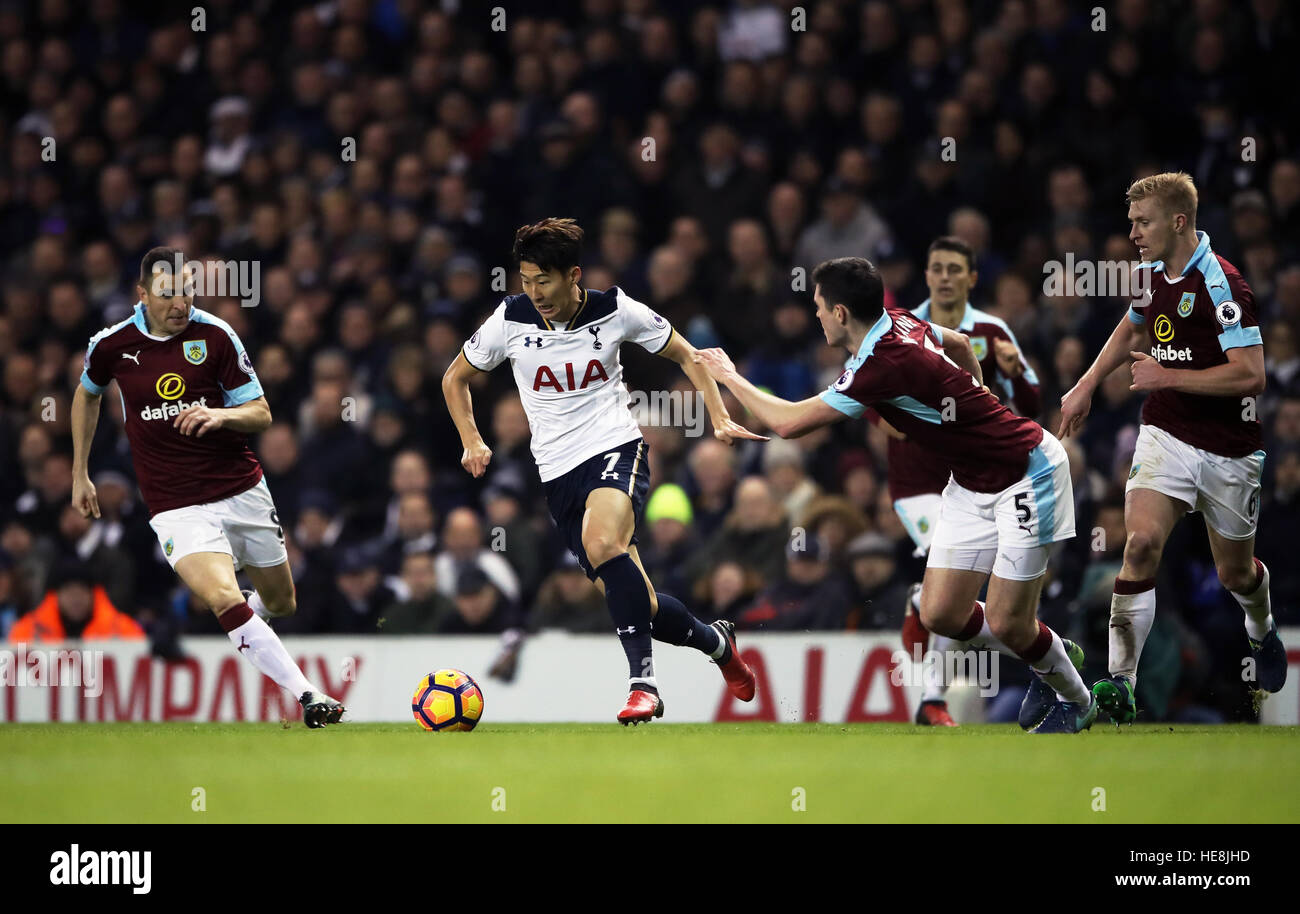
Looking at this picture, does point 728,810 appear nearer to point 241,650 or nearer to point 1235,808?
point 1235,808

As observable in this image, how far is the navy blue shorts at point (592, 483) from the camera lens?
356 inches

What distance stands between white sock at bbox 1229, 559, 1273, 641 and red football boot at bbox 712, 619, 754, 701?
2575 mm

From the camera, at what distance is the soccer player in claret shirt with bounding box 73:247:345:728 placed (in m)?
9.35

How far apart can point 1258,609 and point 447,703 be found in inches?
167

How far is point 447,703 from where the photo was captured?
925cm

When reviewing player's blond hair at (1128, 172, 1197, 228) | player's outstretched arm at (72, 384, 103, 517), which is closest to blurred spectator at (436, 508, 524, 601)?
player's outstretched arm at (72, 384, 103, 517)

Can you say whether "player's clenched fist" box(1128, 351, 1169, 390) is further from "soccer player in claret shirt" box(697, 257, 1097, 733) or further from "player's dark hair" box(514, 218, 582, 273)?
"player's dark hair" box(514, 218, 582, 273)

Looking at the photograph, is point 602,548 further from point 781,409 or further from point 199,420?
point 199,420

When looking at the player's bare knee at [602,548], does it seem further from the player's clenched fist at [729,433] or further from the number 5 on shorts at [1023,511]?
the number 5 on shorts at [1023,511]

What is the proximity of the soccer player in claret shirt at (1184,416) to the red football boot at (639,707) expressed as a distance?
2.25 meters

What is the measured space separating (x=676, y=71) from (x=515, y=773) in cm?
1082

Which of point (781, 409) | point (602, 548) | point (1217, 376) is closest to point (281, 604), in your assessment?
point (602, 548)

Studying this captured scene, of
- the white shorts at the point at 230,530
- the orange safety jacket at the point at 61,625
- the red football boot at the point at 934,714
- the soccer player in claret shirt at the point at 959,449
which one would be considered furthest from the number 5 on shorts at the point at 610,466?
the orange safety jacket at the point at 61,625

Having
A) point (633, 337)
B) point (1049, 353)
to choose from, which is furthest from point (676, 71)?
point (633, 337)
